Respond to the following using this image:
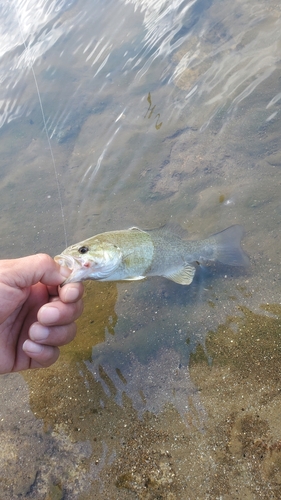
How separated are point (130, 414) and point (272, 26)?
6679mm

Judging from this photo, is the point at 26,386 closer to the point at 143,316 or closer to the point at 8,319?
the point at 8,319

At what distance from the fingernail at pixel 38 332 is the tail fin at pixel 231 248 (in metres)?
2.13

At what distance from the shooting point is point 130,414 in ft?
11.1

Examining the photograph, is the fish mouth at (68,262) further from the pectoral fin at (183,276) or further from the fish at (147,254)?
the pectoral fin at (183,276)

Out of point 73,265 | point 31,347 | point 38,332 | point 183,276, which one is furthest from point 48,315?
point 183,276

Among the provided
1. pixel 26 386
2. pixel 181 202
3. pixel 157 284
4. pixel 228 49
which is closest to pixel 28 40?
pixel 228 49

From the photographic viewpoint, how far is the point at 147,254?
3854mm

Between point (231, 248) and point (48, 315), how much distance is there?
2.22 meters

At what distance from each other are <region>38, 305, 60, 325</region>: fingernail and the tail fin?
2.03 metres

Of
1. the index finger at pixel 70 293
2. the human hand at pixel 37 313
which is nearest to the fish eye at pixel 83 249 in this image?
the human hand at pixel 37 313

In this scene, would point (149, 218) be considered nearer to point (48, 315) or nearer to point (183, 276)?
point (183, 276)

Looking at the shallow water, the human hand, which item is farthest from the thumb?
the shallow water

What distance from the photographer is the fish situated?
10.9 ft

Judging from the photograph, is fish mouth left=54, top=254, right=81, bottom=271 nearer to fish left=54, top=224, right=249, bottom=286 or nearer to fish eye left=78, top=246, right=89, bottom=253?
fish left=54, top=224, right=249, bottom=286
